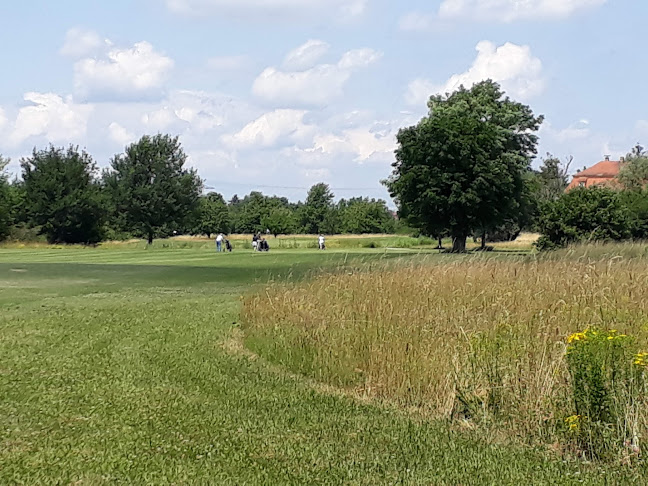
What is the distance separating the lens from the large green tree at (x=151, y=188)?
303ft

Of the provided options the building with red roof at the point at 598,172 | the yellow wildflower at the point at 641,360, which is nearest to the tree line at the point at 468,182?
the yellow wildflower at the point at 641,360

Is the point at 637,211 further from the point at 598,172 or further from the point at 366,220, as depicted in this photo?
the point at 598,172

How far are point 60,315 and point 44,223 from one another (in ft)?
225

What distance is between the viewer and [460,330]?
342 inches

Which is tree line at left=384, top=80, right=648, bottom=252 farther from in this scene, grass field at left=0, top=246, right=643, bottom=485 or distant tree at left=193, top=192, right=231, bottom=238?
distant tree at left=193, top=192, right=231, bottom=238

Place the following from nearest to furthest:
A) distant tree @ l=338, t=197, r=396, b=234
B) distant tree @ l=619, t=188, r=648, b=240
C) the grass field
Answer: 1. the grass field
2. distant tree @ l=619, t=188, r=648, b=240
3. distant tree @ l=338, t=197, r=396, b=234

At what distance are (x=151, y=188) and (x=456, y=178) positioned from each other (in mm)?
47667

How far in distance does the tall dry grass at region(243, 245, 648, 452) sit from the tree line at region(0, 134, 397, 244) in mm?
69851

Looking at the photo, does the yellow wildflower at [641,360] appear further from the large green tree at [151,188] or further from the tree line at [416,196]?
the large green tree at [151,188]

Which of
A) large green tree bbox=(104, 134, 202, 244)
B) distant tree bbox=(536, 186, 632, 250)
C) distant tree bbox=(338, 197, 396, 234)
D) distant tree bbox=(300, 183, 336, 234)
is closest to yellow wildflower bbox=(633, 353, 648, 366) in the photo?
distant tree bbox=(536, 186, 632, 250)

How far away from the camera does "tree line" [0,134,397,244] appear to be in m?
80.4

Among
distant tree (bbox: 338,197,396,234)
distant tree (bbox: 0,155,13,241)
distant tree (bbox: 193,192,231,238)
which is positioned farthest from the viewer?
distant tree (bbox: 193,192,231,238)

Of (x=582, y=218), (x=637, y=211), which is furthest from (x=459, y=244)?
(x=582, y=218)

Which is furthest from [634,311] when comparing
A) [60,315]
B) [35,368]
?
[60,315]
